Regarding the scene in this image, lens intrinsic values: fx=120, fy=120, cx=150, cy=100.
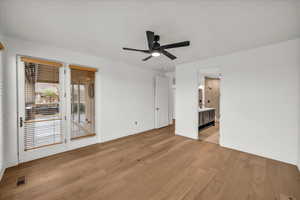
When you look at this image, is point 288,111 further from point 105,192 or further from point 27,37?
point 27,37

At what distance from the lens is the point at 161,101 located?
5480 mm

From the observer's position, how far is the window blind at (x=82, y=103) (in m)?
3.29

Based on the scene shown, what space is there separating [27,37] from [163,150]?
3.97 meters

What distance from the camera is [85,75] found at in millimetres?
3484

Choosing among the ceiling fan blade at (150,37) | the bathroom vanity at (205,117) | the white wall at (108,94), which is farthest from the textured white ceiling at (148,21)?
the bathroom vanity at (205,117)

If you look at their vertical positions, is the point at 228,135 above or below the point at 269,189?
above

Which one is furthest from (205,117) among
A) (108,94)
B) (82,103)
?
(82,103)

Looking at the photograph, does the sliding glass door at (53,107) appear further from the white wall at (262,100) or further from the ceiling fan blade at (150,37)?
the white wall at (262,100)

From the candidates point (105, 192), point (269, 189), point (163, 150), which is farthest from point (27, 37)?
point (269, 189)

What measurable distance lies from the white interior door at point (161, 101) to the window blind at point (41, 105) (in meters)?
3.47

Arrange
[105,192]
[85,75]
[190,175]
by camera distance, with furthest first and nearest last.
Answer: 1. [85,75]
2. [190,175]
3. [105,192]

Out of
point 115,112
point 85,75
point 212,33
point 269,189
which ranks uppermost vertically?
point 212,33

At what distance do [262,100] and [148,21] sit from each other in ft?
10.2

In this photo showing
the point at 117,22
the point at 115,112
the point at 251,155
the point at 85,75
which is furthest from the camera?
the point at 115,112
